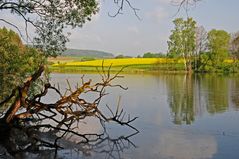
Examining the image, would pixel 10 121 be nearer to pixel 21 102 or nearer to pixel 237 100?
pixel 21 102

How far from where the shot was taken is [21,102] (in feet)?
A: 32.9

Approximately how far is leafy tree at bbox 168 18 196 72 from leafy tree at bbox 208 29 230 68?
2.66 m

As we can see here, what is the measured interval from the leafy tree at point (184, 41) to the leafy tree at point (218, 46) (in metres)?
2.66

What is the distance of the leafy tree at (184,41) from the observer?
6228 cm

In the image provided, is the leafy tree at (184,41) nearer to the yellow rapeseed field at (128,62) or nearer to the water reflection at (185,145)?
the yellow rapeseed field at (128,62)

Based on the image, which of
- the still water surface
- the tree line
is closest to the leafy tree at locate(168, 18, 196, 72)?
the tree line

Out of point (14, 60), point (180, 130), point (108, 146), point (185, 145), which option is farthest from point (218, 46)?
point (14, 60)

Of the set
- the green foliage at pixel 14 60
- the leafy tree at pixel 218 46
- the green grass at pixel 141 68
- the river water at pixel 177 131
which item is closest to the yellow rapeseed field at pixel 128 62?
the green grass at pixel 141 68

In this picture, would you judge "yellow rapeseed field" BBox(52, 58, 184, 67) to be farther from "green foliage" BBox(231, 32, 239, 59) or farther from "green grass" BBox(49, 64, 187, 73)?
"green foliage" BBox(231, 32, 239, 59)

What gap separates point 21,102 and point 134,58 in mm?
68003

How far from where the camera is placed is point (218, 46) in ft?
200

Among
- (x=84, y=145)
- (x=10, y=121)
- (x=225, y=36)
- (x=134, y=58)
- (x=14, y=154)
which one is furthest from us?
(x=134, y=58)

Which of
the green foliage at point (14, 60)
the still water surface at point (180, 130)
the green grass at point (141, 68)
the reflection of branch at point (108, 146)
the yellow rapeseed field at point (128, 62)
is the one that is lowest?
the green grass at point (141, 68)

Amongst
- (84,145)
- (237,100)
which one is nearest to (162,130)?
(84,145)
